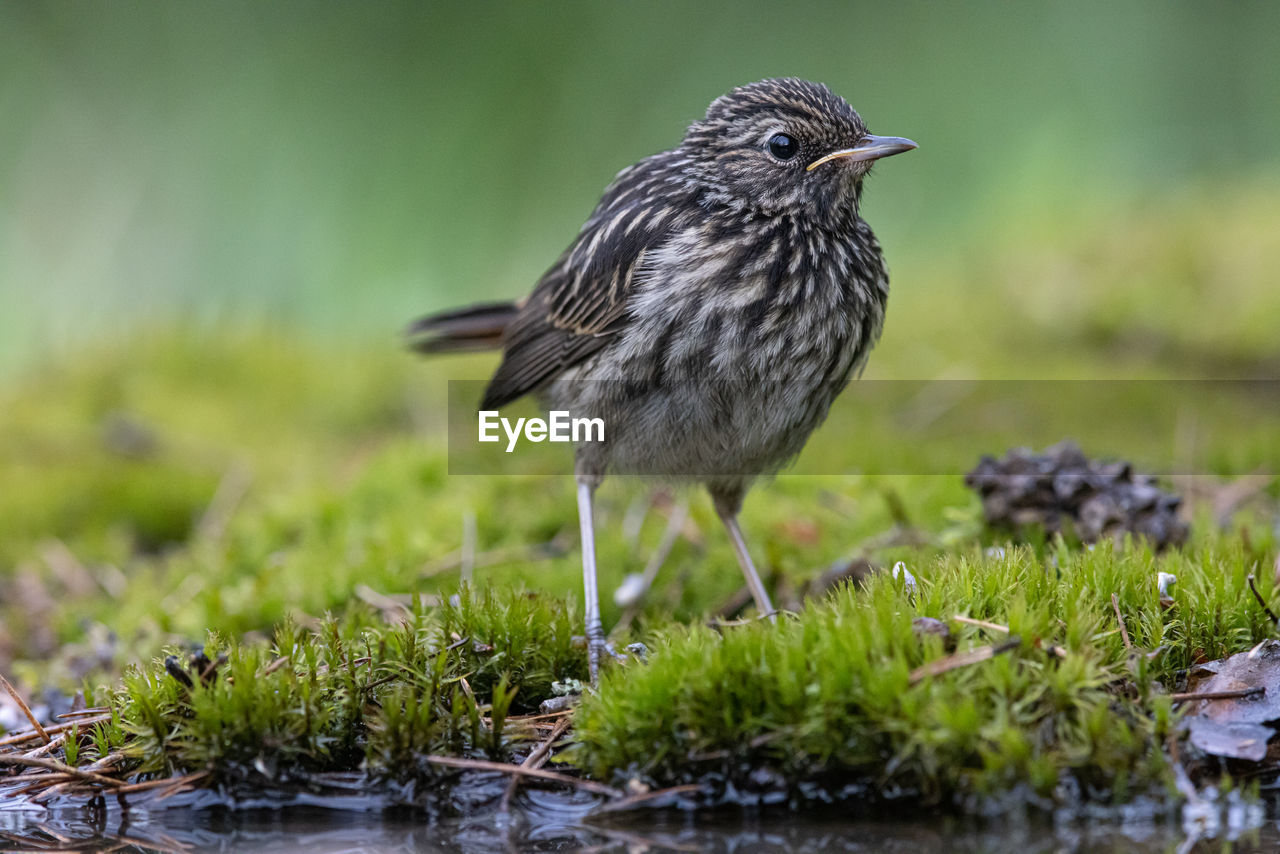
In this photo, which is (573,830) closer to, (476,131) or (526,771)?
(526,771)

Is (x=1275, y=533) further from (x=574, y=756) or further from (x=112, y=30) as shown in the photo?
(x=112, y=30)

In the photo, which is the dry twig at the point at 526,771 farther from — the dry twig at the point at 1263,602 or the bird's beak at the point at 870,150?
the bird's beak at the point at 870,150

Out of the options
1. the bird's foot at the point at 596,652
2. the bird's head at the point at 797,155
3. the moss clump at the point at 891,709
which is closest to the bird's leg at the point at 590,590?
the bird's foot at the point at 596,652

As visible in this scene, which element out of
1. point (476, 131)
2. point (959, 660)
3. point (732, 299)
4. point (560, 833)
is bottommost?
point (560, 833)

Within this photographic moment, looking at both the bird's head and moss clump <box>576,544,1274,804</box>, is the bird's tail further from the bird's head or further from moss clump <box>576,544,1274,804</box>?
moss clump <box>576,544,1274,804</box>

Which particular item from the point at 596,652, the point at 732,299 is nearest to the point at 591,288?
the point at 732,299


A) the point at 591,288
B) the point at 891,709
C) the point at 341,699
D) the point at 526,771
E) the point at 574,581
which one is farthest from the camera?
the point at 574,581
